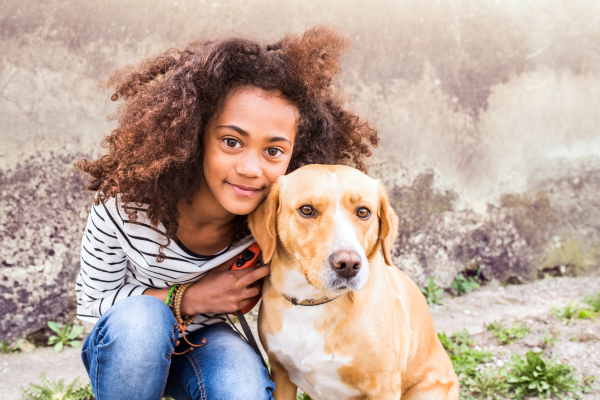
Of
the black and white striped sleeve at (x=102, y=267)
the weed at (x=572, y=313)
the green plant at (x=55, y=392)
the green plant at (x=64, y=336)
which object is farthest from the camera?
the weed at (x=572, y=313)

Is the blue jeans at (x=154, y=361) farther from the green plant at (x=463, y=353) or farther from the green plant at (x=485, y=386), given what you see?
the green plant at (x=463, y=353)

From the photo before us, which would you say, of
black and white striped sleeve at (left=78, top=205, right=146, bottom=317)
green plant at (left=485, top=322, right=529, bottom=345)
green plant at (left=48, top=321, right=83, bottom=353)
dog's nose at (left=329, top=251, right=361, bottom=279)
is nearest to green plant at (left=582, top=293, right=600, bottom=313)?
green plant at (left=485, top=322, right=529, bottom=345)

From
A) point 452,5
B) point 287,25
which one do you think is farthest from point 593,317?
point 287,25

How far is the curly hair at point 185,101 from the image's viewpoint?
194cm

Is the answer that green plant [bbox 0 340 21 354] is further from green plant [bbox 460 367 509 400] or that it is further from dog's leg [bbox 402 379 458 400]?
green plant [bbox 460 367 509 400]

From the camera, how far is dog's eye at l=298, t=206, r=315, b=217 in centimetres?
195

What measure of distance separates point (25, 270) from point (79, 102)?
127 centimetres

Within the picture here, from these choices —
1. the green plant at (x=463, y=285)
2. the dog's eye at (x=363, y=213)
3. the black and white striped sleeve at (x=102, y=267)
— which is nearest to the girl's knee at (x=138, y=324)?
the black and white striped sleeve at (x=102, y=267)

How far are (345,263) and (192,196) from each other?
33.6 inches

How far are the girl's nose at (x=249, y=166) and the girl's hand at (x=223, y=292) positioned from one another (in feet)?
1.62

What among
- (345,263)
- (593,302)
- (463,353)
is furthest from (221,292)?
(593,302)

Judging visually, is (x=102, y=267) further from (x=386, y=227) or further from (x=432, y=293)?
(x=432, y=293)

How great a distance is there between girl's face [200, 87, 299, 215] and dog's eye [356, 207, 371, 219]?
0.41 meters

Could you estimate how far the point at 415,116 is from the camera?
398 cm
